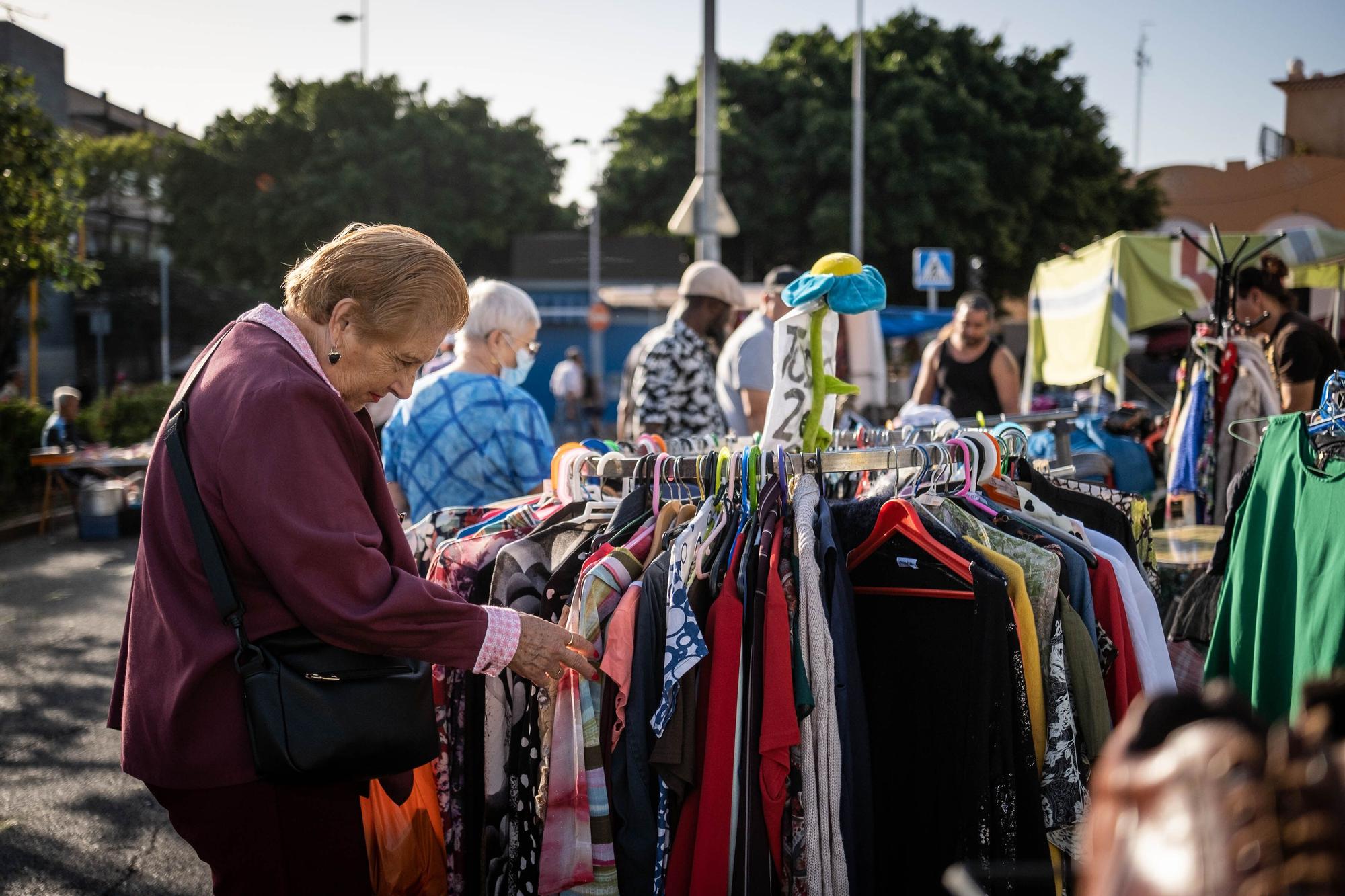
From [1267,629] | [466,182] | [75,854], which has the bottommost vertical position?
[75,854]

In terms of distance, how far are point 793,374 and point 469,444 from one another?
58.1 inches

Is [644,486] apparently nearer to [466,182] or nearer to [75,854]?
[75,854]

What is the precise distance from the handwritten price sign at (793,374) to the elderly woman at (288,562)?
1020 millimetres

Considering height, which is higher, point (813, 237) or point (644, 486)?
point (813, 237)

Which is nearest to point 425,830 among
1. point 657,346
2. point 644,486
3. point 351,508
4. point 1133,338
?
point 644,486

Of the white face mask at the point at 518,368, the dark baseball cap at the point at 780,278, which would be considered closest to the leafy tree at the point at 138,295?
the dark baseball cap at the point at 780,278

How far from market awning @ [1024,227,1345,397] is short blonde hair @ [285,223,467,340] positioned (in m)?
6.67

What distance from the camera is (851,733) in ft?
7.95

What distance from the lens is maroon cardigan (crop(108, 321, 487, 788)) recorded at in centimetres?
182

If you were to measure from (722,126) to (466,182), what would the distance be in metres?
8.90

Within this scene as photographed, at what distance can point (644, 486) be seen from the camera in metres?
2.81

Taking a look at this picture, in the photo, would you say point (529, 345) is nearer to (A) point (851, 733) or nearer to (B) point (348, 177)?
(A) point (851, 733)

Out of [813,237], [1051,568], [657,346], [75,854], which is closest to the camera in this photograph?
[1051,568]

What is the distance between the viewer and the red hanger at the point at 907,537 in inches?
93.3
